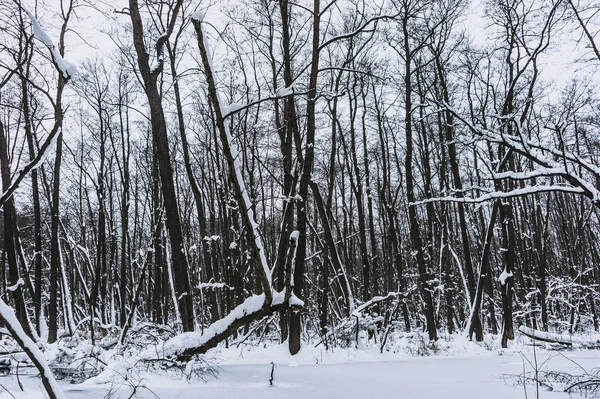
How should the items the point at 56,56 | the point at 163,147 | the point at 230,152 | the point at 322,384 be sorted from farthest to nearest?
the point at 163,147, the point at 322,384, the point at 230,152, the point at 56,56

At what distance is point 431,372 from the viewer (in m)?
5.63

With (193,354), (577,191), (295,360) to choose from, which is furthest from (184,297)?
(577,191)

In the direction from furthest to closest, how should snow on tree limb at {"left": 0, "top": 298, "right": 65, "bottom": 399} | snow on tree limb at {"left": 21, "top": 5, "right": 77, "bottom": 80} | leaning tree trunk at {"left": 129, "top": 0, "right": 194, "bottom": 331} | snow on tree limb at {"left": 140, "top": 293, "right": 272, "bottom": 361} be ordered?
leaning tree trunk at {"left": 129, "top": 0, "right": 194, "bottom": 331} → snow on tree limb at {"left": 140, "top": 293, "right": 272, "bottom": 361} → snow on tree limb at {"left": 21, "top": 5, "right": 77, "bottom": 80} → snow on tree limb at {"left": 0, "top": 298, "right": 65, "bottom": 399}

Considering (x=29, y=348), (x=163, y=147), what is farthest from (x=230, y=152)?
(x=163, y=147)

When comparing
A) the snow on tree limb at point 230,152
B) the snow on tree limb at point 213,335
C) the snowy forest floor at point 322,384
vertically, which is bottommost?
the snowy forest floor at point 322,384

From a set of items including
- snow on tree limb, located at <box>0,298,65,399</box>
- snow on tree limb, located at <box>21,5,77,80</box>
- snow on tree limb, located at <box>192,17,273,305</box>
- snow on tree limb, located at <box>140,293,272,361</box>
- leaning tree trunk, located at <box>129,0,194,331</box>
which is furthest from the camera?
leaning tree trunk, located at <box>129,0,194,331</box>

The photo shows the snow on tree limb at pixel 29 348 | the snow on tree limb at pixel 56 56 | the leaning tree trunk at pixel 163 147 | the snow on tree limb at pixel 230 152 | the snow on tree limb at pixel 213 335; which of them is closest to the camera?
the snow on tree limb at pixel 29 348

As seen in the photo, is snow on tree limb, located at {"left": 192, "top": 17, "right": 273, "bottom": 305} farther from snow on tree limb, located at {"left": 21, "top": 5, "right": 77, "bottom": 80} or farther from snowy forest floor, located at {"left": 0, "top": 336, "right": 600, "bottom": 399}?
snowy forest floor, located at {"left": 0, "top": 336, "right": 600, "bottom": 399}

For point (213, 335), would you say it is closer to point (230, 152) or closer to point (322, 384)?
point (322, 384)

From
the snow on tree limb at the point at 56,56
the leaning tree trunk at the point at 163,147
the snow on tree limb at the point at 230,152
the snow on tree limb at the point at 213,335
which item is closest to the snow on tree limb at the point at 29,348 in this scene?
the snow on tree limb at the point at 56,56

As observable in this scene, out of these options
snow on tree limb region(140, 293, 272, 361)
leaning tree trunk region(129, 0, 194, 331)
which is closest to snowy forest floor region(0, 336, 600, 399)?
snow on tree limb region(140, 293, 272, 361)

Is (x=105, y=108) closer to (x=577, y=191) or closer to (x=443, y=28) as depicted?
(x=443, y=28)

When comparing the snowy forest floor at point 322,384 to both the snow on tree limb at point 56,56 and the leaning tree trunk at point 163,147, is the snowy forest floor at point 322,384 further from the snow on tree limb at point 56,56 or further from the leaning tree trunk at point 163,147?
the leaning tree trunk at point 163,147

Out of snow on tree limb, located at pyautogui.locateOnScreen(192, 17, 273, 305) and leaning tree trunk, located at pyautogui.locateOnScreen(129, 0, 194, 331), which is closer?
snow on tree limb, located at pyautogui.locateOnScreen(192, 17, 273, 305)
